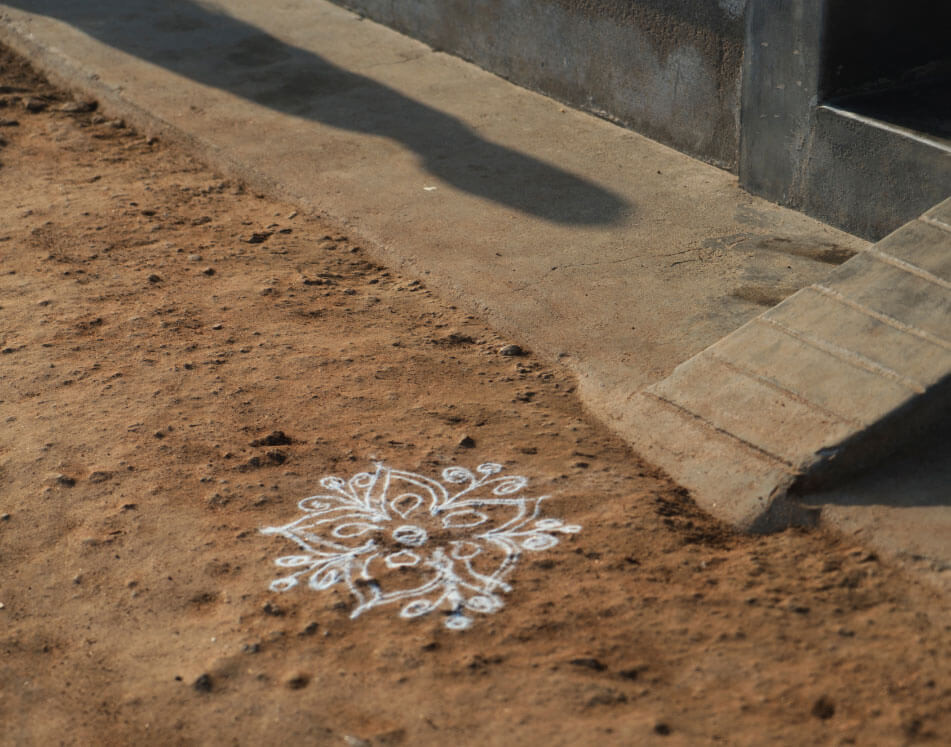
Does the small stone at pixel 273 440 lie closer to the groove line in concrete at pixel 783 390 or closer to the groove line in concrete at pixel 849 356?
the groove line in concrete at pixel 783 390

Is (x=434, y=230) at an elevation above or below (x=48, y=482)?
above

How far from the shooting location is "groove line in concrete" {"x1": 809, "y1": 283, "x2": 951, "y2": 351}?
3616 mm

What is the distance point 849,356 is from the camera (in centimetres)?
365

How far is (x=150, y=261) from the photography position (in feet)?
16.6

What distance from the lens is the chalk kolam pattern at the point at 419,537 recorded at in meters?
3.10

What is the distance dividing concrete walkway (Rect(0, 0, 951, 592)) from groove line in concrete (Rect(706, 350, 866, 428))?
4cm

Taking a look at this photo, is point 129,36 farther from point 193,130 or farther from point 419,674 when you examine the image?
point 419,674

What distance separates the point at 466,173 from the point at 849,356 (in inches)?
102

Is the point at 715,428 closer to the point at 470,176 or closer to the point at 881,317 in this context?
the point at 881,317

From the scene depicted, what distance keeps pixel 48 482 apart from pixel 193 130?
3.21 meters

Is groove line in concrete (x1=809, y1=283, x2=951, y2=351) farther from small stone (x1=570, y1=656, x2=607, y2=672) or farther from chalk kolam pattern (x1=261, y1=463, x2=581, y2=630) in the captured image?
small stone (x1=570, y1=656, x2=607, y2=672)

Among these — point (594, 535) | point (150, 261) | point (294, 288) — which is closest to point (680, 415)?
point (594, 535)

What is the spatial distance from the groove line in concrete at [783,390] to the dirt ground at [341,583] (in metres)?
0.41

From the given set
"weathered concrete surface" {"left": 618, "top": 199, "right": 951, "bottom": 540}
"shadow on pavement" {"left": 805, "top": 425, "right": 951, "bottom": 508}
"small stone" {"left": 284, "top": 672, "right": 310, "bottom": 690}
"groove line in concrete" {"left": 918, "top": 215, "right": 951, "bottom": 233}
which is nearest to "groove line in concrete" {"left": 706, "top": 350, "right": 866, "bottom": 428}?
"weathered concrete surface" {"left": 618, "top": 199, "right": 951, "bottom": 540}
